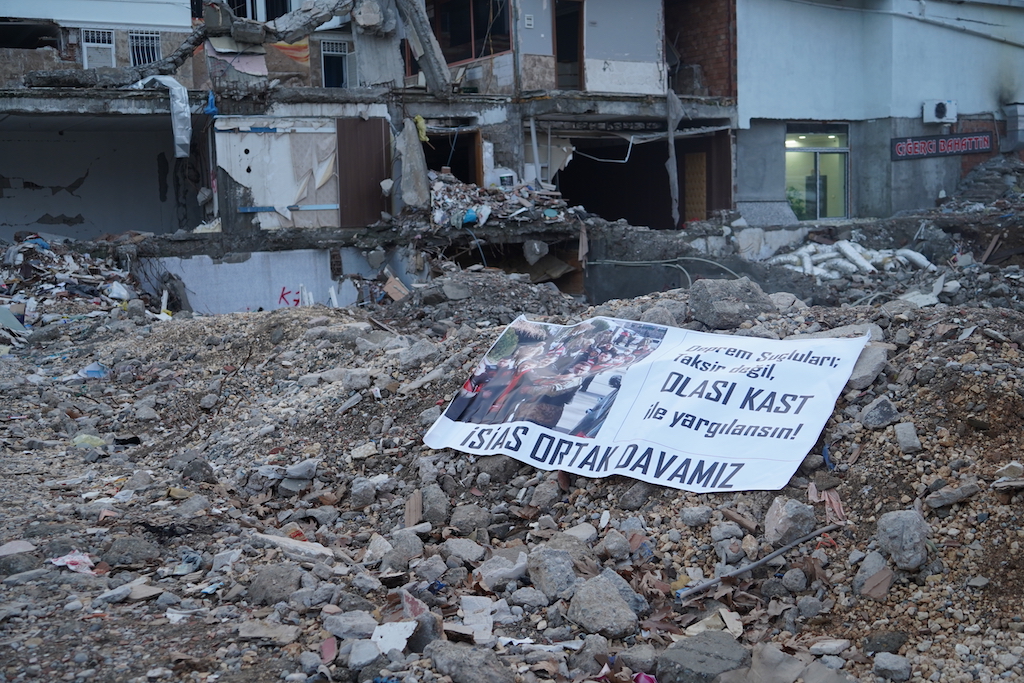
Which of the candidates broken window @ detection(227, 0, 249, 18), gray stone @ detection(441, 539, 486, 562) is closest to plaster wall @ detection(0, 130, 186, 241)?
broken window @ detection(227, 0, 249, 18)

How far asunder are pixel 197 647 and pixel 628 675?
1.73 meters

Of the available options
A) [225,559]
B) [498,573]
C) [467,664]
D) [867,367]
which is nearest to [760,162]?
[867,367]

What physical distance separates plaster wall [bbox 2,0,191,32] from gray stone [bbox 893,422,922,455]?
18.1 metres

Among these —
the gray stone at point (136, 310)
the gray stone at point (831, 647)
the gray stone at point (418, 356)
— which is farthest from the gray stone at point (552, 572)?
the gray stone at point (136, 310)

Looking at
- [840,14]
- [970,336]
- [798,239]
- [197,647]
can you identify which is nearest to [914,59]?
[840,14]

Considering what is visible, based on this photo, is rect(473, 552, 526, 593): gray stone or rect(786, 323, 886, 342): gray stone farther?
rect(786, 323, 886, 342): gray stone

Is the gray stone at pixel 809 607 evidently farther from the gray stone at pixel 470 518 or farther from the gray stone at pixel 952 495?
the gray stone at pixel 470 518

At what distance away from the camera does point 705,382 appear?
17.1 ft

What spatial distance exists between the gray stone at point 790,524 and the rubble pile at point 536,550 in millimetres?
12

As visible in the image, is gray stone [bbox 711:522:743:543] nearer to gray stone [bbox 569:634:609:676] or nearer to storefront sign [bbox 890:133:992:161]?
gray stone [bbox 569:634:609:676]

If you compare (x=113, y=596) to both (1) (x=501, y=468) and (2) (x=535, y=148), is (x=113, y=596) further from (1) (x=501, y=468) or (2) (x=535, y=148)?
(2) (x=535, y=148)

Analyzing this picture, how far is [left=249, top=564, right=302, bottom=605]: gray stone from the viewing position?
4172 millimetres

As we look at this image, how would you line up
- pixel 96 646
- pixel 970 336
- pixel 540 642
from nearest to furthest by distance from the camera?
pixel 96 646 → pixel 540 642 → pixel 970 336

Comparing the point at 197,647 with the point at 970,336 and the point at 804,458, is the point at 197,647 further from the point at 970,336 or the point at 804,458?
the point at 970,336
